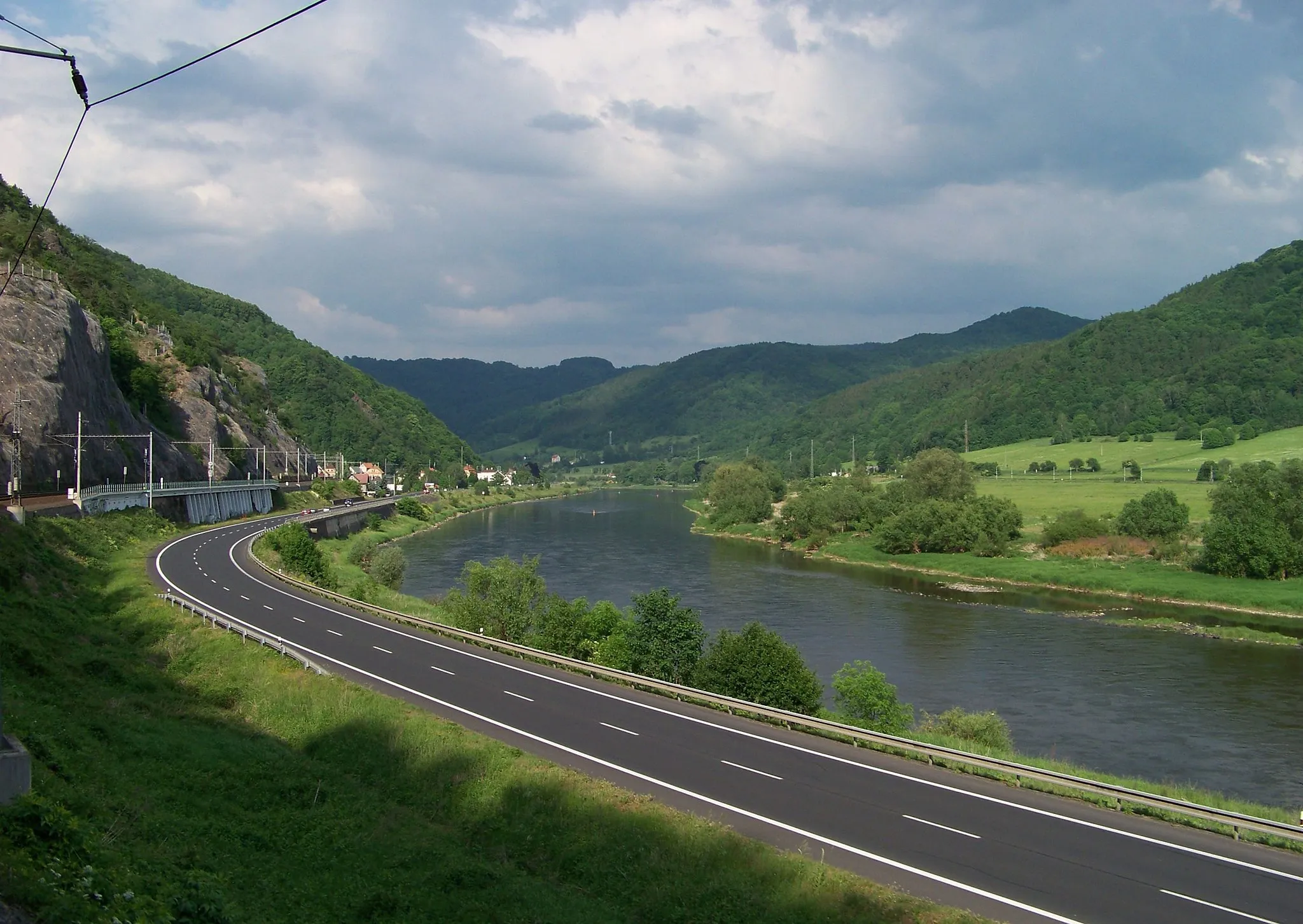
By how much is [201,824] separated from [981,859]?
14.5 m

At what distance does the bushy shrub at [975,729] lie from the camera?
32469 millimetres

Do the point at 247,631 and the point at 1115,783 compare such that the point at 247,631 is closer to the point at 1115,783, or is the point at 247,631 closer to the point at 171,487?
the point at 1115,783

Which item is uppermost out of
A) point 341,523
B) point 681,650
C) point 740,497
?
point 740,497

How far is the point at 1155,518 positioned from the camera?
87.7 meters

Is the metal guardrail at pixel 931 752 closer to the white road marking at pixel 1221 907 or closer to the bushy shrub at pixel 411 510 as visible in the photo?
the white road marking at pixel 1221 907

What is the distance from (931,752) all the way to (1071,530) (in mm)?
74949

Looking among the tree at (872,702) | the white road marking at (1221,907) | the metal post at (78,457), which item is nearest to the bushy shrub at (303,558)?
the metal post at (78,457)

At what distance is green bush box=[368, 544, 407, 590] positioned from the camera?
71.2 metres

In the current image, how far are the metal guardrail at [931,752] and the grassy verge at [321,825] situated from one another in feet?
24.0

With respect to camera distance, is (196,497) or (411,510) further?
(411,510)

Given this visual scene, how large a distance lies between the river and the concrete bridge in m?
21.1

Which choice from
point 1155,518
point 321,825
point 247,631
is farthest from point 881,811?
point 1155,518

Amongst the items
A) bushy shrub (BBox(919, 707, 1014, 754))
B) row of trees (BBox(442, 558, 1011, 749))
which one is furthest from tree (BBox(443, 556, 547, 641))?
bushy shrub (BBox(919, 707, 1014, 754))

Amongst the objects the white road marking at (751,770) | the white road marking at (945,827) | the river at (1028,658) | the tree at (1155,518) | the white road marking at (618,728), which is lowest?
the river at (1028,658)
